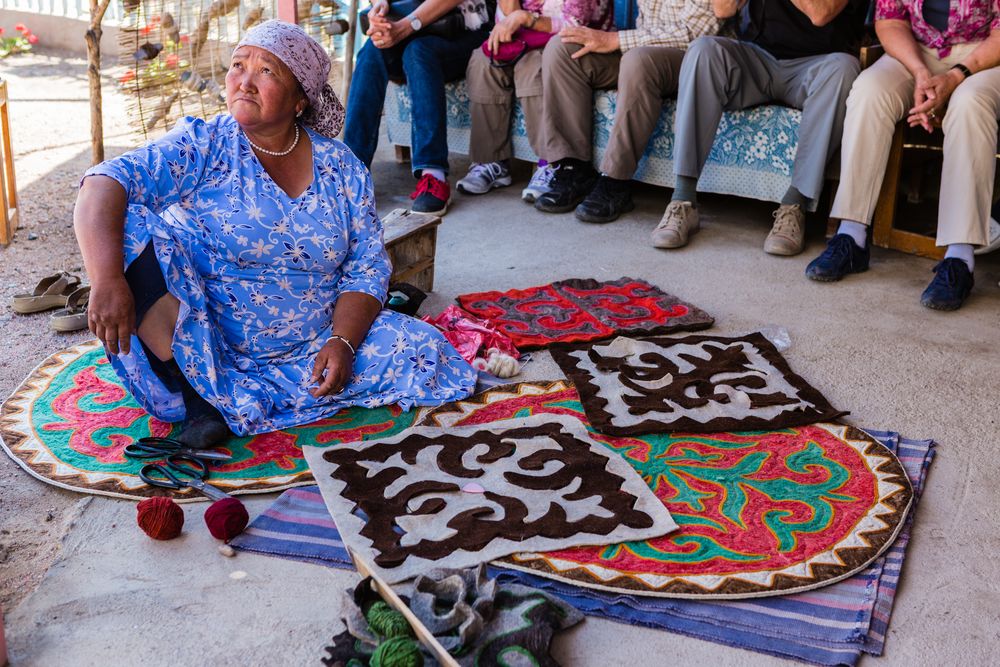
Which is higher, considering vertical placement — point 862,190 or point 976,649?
point 862,190

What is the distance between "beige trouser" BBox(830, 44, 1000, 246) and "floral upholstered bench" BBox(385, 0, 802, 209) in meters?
0.37

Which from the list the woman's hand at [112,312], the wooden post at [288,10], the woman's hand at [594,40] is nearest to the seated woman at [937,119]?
the woman's hand at [594,40]

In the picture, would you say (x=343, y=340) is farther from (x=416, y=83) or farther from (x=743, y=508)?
(x=416, y=83)

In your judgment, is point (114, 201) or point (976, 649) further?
point (114, 201)

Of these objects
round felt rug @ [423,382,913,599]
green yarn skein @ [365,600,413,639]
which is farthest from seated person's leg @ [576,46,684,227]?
green yarn skein @ [365,600,413,639]

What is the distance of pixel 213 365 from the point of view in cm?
247

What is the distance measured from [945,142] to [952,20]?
52cm

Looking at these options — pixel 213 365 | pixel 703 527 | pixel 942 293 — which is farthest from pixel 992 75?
pixel 213 365

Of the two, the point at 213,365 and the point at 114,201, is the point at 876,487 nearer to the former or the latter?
the point at 213,365

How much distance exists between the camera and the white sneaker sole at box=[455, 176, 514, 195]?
4.89 m

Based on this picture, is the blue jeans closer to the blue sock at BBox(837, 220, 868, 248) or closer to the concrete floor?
the concrete floor

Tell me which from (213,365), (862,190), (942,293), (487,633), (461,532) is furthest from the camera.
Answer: (862,190)

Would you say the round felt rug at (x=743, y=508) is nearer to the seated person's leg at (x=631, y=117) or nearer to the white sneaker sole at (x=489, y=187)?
the seated person's leg at (x=631, y=117)

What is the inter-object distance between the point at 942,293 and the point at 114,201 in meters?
2.71
